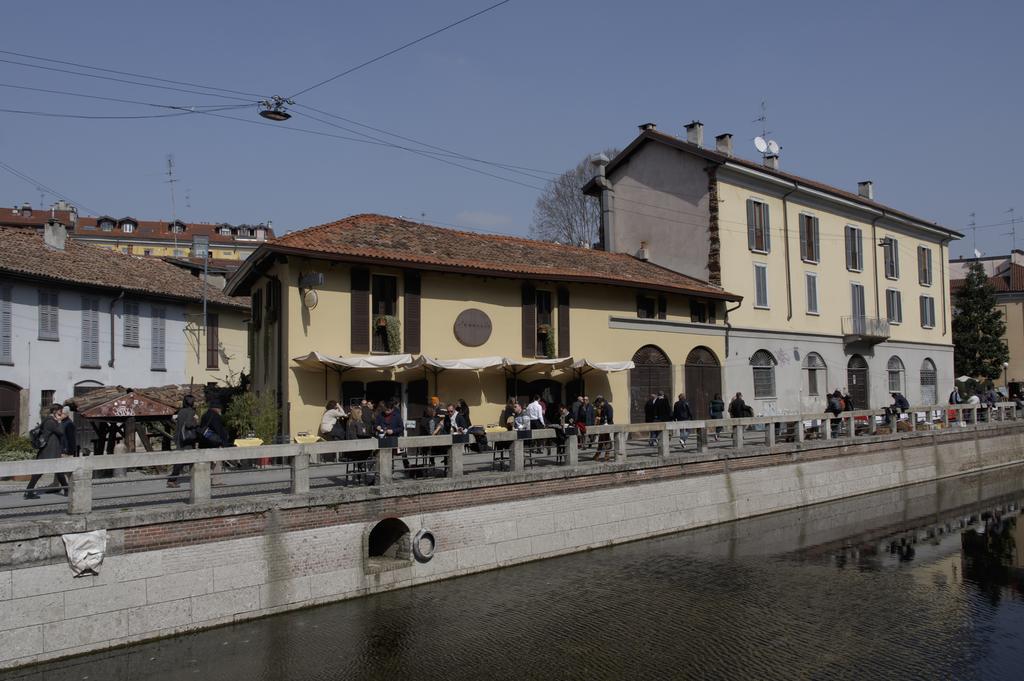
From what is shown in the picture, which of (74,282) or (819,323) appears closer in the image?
(74,282)

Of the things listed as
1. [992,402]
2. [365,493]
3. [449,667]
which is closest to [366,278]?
[365,493]

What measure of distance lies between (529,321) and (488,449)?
4.90 metres

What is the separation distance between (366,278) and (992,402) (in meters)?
26.0

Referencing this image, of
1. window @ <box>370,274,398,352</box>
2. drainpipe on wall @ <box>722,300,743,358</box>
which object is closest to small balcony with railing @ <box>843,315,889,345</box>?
drainpipe on wall @ <box>722,300,743,358</box>

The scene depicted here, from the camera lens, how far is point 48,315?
27.2 metres

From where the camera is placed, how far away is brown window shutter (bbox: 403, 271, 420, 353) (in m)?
20.1

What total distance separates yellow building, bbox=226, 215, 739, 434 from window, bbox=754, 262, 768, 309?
3292 mm

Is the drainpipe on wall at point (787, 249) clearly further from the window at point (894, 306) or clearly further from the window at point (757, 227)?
the window at point (894, 306)

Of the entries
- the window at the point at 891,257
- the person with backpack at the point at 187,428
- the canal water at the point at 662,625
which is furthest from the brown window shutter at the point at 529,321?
the window at the point at 891,257

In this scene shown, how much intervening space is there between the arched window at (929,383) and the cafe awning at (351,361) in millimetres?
28559

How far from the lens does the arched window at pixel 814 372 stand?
31.4 meters

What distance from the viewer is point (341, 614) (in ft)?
37.7

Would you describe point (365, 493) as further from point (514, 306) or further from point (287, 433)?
point (514, 306)

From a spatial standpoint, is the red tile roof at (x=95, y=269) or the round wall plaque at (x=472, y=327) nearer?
the round wall plaque at (x=472, y=327)
